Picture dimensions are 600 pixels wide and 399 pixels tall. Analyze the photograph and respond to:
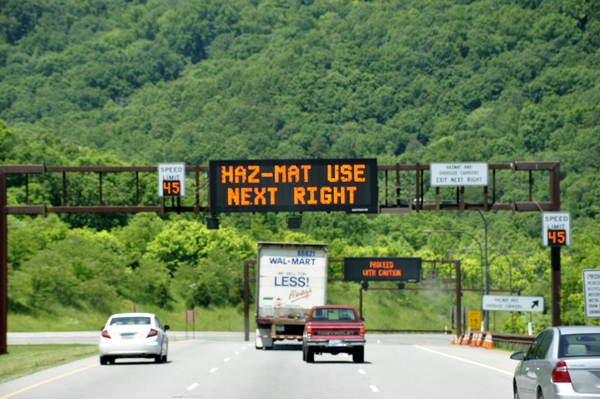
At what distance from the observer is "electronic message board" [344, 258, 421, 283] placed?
6969 centimetres

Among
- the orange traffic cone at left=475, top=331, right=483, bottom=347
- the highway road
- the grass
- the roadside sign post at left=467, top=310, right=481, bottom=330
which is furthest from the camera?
the roadside sign post at left=467, top=310, right=481, bottom=330

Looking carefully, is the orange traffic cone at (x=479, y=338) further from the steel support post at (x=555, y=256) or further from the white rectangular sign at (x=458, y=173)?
the white rectangular sign at (x=458, y=173)

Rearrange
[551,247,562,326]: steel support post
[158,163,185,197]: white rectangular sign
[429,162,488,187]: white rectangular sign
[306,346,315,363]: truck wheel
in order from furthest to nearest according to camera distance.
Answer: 1. [158,163,185,197]: white rectangular sign
2. [429,162,488,187]: white rectangular sign
3. [551,247,562,326]: steel support post
4. [306,346,315,363]: truck wheel

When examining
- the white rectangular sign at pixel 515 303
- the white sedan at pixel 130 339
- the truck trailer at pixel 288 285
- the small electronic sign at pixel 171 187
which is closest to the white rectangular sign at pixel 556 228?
the white rectangular sign at pixel 515 303

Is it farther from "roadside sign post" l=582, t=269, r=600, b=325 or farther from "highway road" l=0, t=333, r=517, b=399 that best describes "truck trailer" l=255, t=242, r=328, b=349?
"roadside sign post" l=582, t=269, r=600, b=325

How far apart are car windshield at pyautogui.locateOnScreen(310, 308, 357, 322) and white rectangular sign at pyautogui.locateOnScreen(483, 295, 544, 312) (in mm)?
15261

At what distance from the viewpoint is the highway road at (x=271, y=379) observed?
1819 centimetres

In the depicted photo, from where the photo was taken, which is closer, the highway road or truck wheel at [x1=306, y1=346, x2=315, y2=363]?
the highway road

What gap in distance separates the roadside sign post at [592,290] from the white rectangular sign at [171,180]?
15574mm

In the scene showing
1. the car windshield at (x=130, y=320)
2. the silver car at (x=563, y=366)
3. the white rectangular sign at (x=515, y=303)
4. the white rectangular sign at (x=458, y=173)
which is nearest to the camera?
the silver car at (x=563, y=366)

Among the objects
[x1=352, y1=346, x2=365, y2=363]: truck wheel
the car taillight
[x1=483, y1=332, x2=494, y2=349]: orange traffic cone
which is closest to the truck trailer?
[x1=352, y1=346, x2=365, y2=363]: truck wheel

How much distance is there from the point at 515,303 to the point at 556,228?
37.1ft

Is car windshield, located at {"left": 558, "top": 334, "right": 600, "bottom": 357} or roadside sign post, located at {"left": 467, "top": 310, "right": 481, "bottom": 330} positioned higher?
car windshield, located at {"left": 558, "top": 334, "right": 600, "bottom": 357}

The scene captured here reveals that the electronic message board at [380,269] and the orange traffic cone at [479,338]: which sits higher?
the electronic message board at [380,269]
